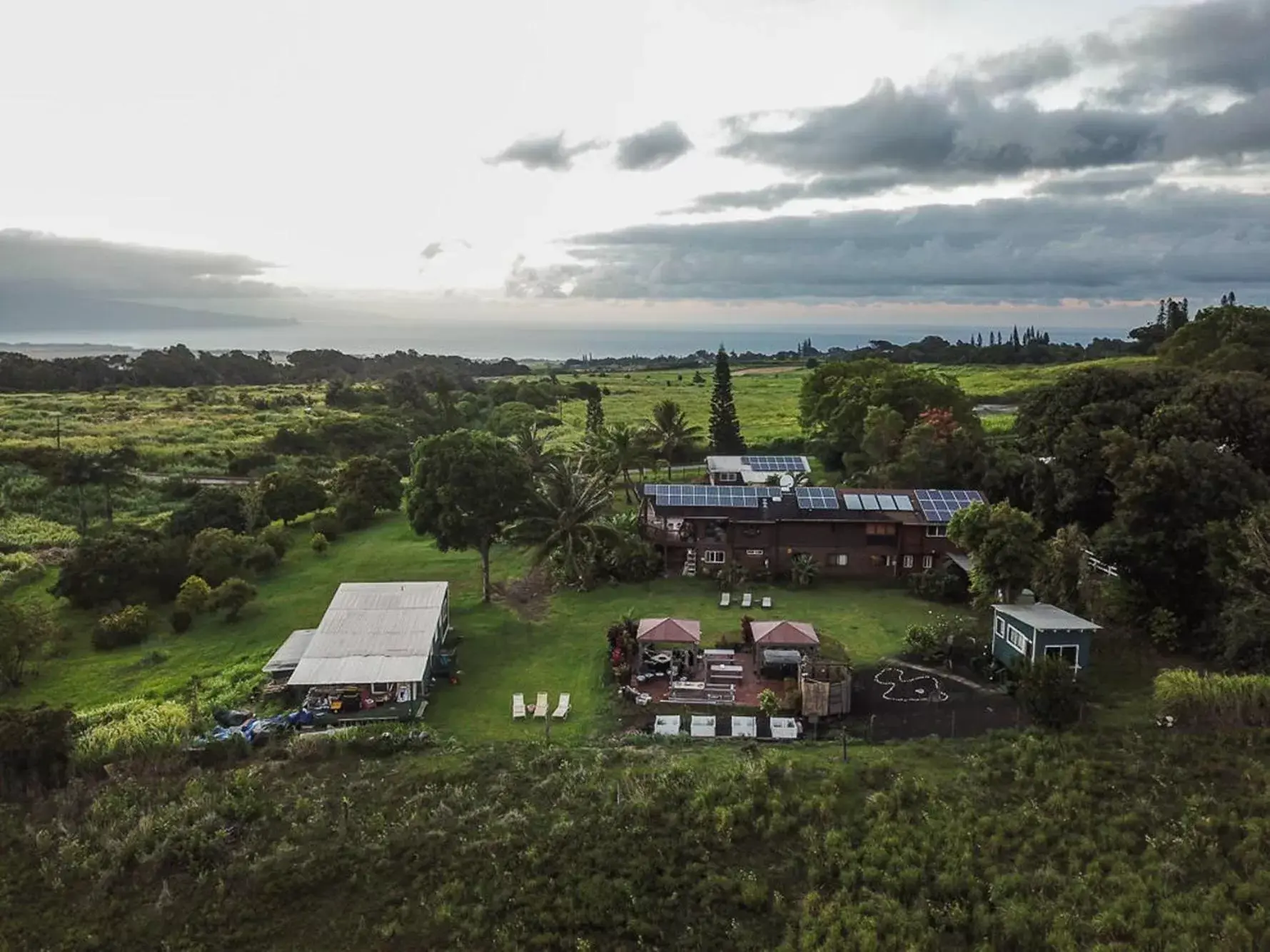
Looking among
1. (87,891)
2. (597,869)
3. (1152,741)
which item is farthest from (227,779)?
(1152,741)

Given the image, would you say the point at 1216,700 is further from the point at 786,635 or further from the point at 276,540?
the point at 276,540

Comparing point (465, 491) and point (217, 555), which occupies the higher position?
point (465, 491)

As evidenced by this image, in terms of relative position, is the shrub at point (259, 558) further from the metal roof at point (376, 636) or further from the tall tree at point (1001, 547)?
the tall tree at point (1001, 547)

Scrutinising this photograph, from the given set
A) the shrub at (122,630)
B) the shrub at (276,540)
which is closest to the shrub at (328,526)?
the shrub at (276,540)

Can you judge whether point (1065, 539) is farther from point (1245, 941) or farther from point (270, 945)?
point (270, 945)

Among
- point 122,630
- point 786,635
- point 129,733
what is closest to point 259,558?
point 122,630
